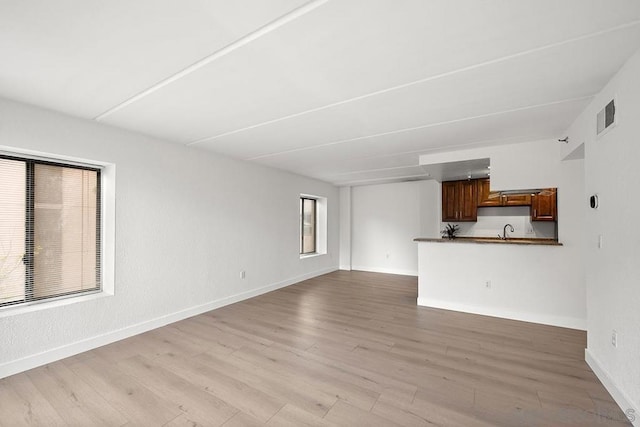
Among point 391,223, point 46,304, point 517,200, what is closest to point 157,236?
point 46,304

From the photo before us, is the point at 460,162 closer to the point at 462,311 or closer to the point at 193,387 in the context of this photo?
the point at 462,311

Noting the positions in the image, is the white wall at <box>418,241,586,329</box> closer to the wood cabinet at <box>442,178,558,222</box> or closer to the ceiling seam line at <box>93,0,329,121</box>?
the wood cabinet at <box>442,178,558,222</box>

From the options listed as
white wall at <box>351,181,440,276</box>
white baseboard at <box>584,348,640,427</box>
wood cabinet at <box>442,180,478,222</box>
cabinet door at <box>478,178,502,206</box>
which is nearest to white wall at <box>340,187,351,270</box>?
white wall at <box>351,181,440,276</box>

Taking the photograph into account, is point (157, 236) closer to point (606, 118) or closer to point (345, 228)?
point (606, 118)

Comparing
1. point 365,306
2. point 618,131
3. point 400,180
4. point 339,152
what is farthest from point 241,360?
point 400,180

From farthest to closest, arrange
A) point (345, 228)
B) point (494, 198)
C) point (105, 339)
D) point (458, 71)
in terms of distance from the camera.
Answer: point (345, 228), point (494, 198), point (105, 339), point (458, 71)

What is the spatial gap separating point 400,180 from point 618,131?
4.84m

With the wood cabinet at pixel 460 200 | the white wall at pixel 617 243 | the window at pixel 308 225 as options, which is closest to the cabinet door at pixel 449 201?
the wood cabinet at pixel 460 200

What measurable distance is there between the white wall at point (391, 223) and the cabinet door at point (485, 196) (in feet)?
3.21

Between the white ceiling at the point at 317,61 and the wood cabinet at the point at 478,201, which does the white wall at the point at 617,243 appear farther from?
the wood cabinet at the point at 478,201

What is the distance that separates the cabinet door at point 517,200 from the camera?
525 cm

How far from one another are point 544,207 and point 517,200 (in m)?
0.44

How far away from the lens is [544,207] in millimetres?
5133

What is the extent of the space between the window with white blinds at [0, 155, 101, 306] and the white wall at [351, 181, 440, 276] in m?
5.87
